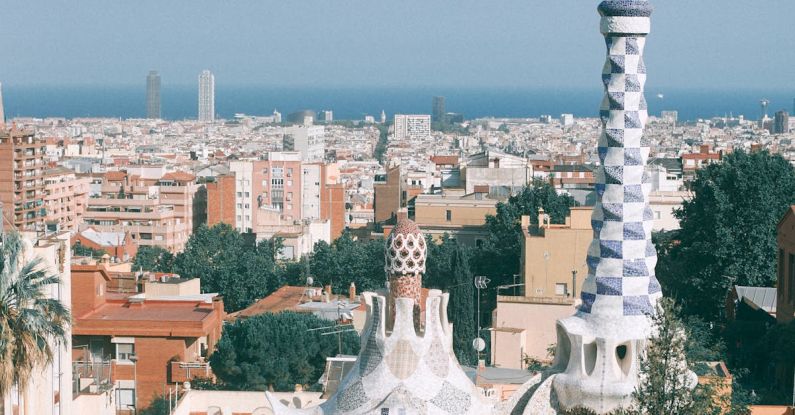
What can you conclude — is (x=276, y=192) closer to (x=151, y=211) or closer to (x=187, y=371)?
(x=151, y=211)

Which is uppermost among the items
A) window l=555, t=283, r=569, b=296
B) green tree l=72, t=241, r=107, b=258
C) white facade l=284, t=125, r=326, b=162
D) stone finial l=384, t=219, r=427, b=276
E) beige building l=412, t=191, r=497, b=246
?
white facade l=284, t=125, r=326, b=162

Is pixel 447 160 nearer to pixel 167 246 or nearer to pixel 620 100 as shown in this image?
pixel 167 246

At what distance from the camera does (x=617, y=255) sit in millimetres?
14555

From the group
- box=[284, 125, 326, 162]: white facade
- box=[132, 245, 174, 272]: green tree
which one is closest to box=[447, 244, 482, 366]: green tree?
box=[132, 245, 174, 272]: green tree

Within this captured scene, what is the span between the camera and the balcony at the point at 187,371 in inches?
1173

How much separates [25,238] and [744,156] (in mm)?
25347

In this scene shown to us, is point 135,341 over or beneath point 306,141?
beneath

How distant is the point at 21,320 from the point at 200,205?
74333 millimetres

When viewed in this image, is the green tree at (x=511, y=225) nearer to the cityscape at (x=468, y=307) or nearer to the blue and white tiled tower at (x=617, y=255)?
the cityscape at (x=468, y=307)

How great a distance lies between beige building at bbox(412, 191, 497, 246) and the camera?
6359 cm

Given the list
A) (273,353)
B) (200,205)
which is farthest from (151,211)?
(273,353)

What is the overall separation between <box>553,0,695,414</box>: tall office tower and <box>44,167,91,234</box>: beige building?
7518cm

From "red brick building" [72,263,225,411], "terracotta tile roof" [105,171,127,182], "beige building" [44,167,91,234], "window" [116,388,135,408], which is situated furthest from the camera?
"terracotta tile roof" [105,171,127,182]

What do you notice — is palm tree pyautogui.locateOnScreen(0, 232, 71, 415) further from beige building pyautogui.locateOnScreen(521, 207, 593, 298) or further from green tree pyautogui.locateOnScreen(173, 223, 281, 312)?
green tree pyautogui.locateOnScreen(173, 223, 281, 312)
